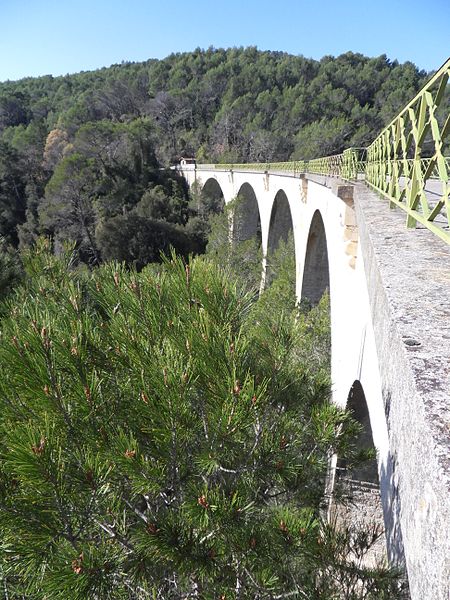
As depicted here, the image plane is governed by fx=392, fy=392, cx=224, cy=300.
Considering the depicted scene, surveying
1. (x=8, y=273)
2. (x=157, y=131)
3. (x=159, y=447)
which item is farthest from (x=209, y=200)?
(x=159, y=447)

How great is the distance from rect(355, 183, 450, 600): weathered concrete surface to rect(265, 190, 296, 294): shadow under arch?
13829 mm

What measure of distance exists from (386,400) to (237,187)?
23.9 m

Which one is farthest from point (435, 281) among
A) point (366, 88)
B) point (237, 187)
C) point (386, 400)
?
point (366, 88)

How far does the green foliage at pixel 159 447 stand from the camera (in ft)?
4.37

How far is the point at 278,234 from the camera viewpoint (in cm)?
1886

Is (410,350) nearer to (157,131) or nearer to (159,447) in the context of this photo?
(159,447)

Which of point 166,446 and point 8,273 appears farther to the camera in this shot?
point 8,273

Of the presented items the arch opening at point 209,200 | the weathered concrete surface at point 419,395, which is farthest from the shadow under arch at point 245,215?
the weathered concrete surface at point 419,395

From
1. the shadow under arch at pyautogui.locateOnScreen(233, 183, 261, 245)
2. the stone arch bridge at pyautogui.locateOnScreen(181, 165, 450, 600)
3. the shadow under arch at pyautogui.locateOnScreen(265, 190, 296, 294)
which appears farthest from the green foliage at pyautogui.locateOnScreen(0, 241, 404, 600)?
the shadow under arch at pyautogui.locateOnScreen(233, 183, 261, 245)

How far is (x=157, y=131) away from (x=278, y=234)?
37697mm

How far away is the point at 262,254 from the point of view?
796 inches

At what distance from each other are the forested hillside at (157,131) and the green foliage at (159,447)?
19.0 ft

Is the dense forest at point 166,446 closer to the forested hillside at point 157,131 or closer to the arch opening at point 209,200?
the forested hillside at point 157,131

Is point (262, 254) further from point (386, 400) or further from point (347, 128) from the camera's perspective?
point (347, 128)
